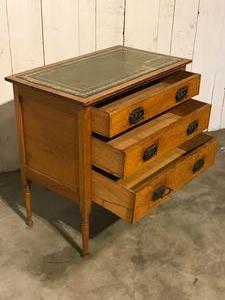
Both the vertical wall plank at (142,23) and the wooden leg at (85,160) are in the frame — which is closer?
the wooden leg at (85,160)

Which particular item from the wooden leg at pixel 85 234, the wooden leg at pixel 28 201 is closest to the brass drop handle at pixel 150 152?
the wooden leg at pixel 85 234

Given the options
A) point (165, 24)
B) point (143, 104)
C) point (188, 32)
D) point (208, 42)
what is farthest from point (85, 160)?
point (208, 42)

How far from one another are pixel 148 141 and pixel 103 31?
40.6 inches

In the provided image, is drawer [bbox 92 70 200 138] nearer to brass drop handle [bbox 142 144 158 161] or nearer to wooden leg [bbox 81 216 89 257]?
brass drop handle [bbox 142 144 158 161]

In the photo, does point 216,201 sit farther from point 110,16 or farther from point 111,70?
point 110,16

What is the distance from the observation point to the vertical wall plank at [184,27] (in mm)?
2518

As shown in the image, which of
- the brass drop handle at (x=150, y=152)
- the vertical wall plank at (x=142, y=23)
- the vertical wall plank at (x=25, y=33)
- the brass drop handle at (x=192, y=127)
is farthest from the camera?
the vertical wall plank at (x=142, y=23)

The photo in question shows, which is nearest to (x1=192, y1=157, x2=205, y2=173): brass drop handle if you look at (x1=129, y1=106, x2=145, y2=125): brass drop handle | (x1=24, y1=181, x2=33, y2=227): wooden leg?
(x1=129, y1=106, x2=145, y2=125): brass drop handle

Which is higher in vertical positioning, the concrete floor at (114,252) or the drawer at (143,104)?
the drawer at (143,104)

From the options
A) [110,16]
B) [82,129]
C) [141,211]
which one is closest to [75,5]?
[110,16]

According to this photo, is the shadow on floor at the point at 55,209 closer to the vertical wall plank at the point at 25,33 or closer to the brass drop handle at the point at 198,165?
the brass drop handle at the point at 198,165

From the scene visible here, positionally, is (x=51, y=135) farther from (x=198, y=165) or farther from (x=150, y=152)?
(x=198, y=165)

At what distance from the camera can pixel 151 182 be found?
1.54m

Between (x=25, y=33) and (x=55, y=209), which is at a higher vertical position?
(x=25, y=33)
